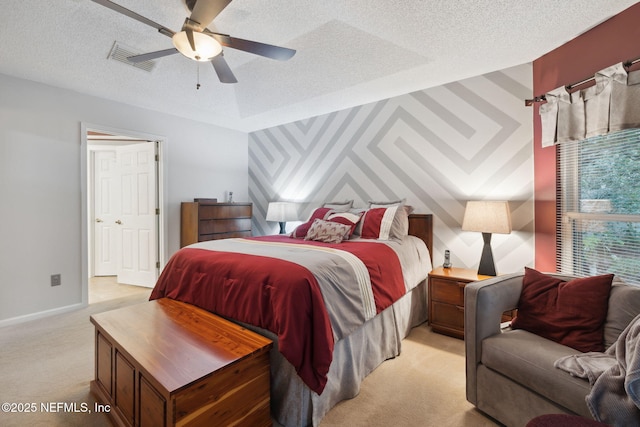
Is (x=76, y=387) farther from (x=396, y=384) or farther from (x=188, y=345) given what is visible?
(x=396, y=384)

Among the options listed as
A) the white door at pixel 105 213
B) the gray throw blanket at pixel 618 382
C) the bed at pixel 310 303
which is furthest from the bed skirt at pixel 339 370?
the white door at pixel 105 213

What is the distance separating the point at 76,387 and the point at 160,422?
3.84 ft

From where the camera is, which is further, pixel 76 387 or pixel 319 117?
pixel 319 117

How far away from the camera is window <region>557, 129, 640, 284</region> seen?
192 cm

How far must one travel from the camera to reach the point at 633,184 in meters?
1.91

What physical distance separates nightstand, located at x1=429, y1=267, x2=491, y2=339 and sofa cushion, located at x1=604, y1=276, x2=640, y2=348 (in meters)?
0.99

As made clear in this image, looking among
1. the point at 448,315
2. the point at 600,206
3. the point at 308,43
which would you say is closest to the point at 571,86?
the point at 600,206

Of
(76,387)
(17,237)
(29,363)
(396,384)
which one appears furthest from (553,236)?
(17,237)

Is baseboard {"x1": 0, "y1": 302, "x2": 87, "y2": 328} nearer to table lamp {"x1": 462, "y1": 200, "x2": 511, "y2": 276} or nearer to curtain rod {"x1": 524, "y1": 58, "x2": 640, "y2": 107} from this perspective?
table lamp {"x1": 462, "y1": 200, "x2": 511, "y2": 276}

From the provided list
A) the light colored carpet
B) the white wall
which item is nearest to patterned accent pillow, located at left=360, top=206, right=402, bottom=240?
the light colored carpet

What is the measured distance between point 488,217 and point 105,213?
5375 millimetres

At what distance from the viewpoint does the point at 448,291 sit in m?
2.55

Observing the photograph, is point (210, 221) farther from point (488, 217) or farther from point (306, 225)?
point (488, 217)

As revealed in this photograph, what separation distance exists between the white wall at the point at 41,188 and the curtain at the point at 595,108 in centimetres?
449
